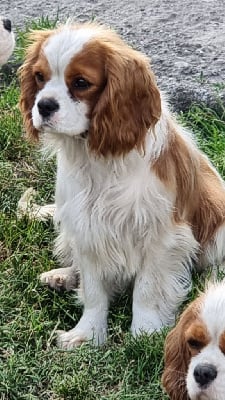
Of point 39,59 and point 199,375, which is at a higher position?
point 39,59

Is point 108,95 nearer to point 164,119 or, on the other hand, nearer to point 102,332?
point 164,119

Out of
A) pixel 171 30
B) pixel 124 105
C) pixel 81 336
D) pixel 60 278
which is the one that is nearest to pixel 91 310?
pixel 81 336

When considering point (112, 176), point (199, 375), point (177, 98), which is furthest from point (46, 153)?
point (199, 375)

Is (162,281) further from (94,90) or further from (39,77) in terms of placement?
(39,77)

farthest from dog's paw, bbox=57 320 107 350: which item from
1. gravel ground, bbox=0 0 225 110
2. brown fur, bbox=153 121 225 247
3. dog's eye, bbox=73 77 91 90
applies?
gravel ground, bbox=0 0 225 110

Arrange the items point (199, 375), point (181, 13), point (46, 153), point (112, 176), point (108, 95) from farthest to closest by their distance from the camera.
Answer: point (181, 13)
point (46, 153)
point (112, 176)
point (108, 95)
point (199, 375)

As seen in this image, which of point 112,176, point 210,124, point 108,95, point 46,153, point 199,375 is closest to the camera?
point 199,375

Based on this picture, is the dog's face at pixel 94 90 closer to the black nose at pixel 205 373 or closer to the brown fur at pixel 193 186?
the brown fur at pixel 193 186

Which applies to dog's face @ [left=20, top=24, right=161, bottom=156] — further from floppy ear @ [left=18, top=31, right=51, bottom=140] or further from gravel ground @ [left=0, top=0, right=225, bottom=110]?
gravel ground @ [left=0, top=0, right=225, bottom=110]

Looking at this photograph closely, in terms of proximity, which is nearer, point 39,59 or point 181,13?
point 39,59
